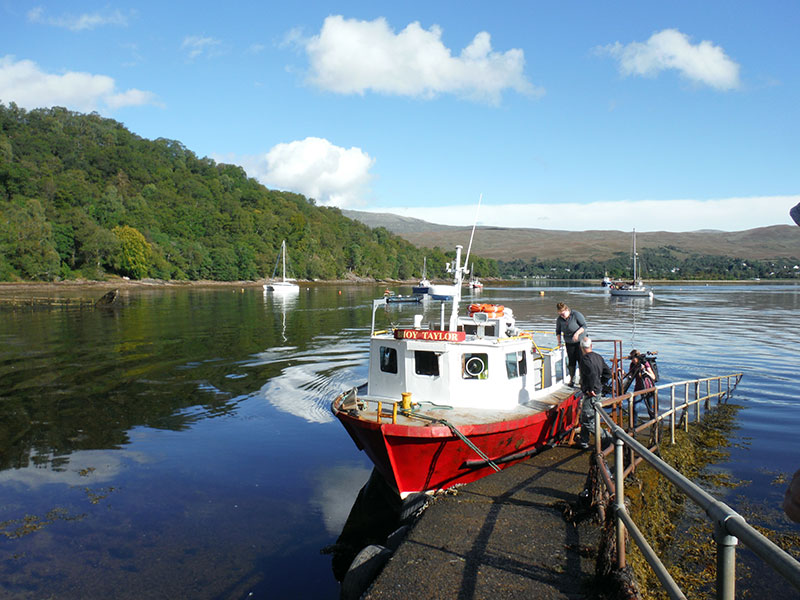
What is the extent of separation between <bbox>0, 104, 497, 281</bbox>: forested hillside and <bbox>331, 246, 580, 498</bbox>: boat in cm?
11517

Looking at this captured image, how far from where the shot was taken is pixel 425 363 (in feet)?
45.5

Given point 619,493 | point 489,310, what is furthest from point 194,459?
point 619,493

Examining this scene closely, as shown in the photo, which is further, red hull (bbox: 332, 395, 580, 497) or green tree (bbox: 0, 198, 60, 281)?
green tree (bbox: 0, 198, 60, 281)

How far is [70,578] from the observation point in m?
9.52

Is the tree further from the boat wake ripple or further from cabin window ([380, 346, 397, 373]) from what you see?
cabin window ([380, 346, 397, 373])

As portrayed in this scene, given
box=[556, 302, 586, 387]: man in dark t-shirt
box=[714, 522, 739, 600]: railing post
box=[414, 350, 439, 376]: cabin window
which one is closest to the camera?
box=[714, 522, 739, 600]: railing post

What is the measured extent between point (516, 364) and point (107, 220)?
158086 mm

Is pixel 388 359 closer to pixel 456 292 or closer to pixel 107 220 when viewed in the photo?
pixel 456 292

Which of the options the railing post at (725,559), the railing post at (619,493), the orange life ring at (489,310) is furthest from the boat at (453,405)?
the railing post at (725,559)

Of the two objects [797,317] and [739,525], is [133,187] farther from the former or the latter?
[739,525]

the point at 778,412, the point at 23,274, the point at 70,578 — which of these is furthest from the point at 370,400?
the point at 23,274

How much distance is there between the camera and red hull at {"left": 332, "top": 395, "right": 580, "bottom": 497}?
37.3 feet

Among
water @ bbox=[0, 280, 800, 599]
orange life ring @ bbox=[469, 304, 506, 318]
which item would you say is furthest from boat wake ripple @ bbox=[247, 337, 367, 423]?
orange life ring @ bbox=[469, 304, 506, 318]

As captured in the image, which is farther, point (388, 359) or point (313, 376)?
point (313, 376)
